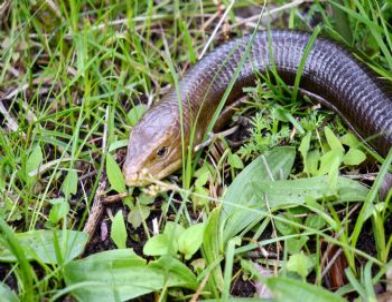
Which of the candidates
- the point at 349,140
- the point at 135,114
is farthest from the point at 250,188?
the point at 135,114

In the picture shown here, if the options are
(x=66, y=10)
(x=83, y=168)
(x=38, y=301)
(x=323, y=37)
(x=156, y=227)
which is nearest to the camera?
(x=38, y=301)

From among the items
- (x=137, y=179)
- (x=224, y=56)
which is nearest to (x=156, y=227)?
(x=137, y=179)

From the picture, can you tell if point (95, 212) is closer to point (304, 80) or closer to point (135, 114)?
point (135, 114)

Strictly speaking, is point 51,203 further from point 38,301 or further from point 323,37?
point 323,37

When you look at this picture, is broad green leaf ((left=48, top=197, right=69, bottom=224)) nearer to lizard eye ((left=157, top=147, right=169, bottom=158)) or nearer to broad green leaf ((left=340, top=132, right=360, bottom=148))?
lizard eye ((left=157, top=147, right=169, bottom=158))

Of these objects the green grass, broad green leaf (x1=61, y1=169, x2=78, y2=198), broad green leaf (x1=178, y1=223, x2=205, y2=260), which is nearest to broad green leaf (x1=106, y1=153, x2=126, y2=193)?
the green grass

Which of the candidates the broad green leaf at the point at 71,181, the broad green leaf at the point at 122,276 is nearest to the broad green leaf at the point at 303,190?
the broad green leaf at the point at 122,276
